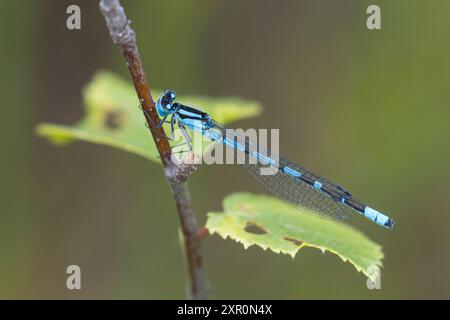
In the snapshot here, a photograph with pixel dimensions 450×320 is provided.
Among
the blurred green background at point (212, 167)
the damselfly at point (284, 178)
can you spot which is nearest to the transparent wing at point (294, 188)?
the damselfly at point (284, 178)

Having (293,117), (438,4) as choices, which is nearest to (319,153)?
(293,117)

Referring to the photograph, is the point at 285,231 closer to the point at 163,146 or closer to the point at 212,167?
the point at 163,146

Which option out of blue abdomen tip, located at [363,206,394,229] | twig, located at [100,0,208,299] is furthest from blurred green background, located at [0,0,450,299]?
twig, located at [100,0,208,299]

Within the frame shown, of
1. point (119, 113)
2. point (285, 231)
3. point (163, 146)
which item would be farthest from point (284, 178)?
point (163, 146)

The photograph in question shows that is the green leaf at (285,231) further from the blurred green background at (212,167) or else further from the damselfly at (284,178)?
the blurred green background at (212,167)

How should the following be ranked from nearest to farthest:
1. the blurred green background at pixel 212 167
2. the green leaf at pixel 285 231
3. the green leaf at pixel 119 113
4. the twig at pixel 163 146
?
the twig at pixel 163 146
the green leaf at pixel 285 231
the green leaf at pixel 119 113
the blurred green background at pixel 212 167

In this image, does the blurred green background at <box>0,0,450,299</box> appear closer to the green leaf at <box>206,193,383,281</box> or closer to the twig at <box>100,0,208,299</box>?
the green leaf at <box>206,193,383,281</box>
